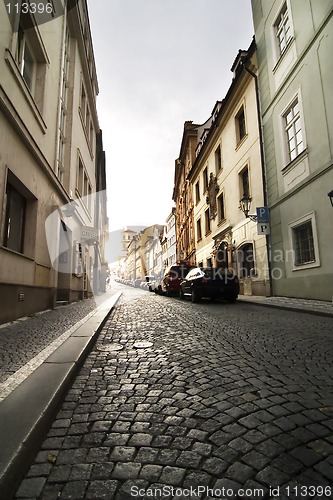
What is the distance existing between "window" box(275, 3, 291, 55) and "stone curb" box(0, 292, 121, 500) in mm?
14405

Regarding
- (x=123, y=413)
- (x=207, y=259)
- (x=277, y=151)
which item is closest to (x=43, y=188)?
(x=123, y=413)

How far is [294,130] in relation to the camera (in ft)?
39.0

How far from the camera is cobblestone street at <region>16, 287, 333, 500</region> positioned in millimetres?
1455

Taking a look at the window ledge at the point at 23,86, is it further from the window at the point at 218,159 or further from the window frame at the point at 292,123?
the window at the point at 218,159

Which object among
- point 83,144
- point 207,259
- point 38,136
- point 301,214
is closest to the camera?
point 38,136

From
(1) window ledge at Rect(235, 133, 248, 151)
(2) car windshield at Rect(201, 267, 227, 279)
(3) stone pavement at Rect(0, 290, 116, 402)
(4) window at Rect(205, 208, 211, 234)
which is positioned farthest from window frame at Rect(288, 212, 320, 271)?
(4) window at Rect(205, 208, 211, 234)

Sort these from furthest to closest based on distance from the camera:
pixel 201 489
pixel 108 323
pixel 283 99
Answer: pixel 283 99 < pixel 108 323 < pixel 201 489

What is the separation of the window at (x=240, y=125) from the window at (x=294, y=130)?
4616 mm

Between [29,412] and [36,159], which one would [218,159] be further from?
[29,412]

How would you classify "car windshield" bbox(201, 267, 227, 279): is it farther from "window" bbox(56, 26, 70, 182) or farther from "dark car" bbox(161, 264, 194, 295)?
"window" bbox(56, 26, 70, 182)

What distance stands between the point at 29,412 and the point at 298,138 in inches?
490

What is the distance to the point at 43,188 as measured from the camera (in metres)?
8.73

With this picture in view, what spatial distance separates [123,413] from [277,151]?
12905mm

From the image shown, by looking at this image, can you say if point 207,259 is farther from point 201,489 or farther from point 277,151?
point 201,489
